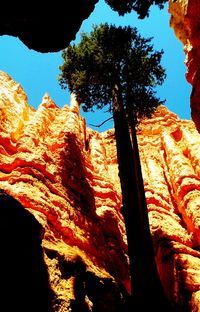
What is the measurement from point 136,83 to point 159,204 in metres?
6.86

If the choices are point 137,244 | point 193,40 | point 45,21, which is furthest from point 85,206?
point 193,40

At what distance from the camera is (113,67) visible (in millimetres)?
10844

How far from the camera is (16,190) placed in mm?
7340

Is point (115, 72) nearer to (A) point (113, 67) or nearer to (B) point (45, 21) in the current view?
(A) point (113, 67)

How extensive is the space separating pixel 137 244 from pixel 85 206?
4843 mm

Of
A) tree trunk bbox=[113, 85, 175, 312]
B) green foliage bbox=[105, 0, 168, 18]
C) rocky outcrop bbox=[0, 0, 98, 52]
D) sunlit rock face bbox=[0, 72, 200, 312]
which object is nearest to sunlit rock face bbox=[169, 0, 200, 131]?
green foliage bbox=[105, 0, 168, 18]

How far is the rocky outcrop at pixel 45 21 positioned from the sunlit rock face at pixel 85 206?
391 centimetres

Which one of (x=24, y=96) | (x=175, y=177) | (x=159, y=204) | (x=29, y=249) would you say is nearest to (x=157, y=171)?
(x=175, y=177)

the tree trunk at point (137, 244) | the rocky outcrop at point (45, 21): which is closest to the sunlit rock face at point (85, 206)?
the tree trunk at point (137, 244)

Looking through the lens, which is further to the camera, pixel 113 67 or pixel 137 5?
pixel 113 67

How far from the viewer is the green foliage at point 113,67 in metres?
10.9

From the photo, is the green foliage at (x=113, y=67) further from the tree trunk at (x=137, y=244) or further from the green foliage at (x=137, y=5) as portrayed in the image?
the tree trunk at (x=137, y=244)

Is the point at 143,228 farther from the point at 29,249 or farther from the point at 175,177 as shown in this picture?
the point at 175,177

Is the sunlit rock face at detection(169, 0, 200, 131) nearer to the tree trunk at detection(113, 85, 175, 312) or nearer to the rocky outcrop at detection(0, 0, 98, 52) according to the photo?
the tree trunk at detection(113, 85, 175, 312)
